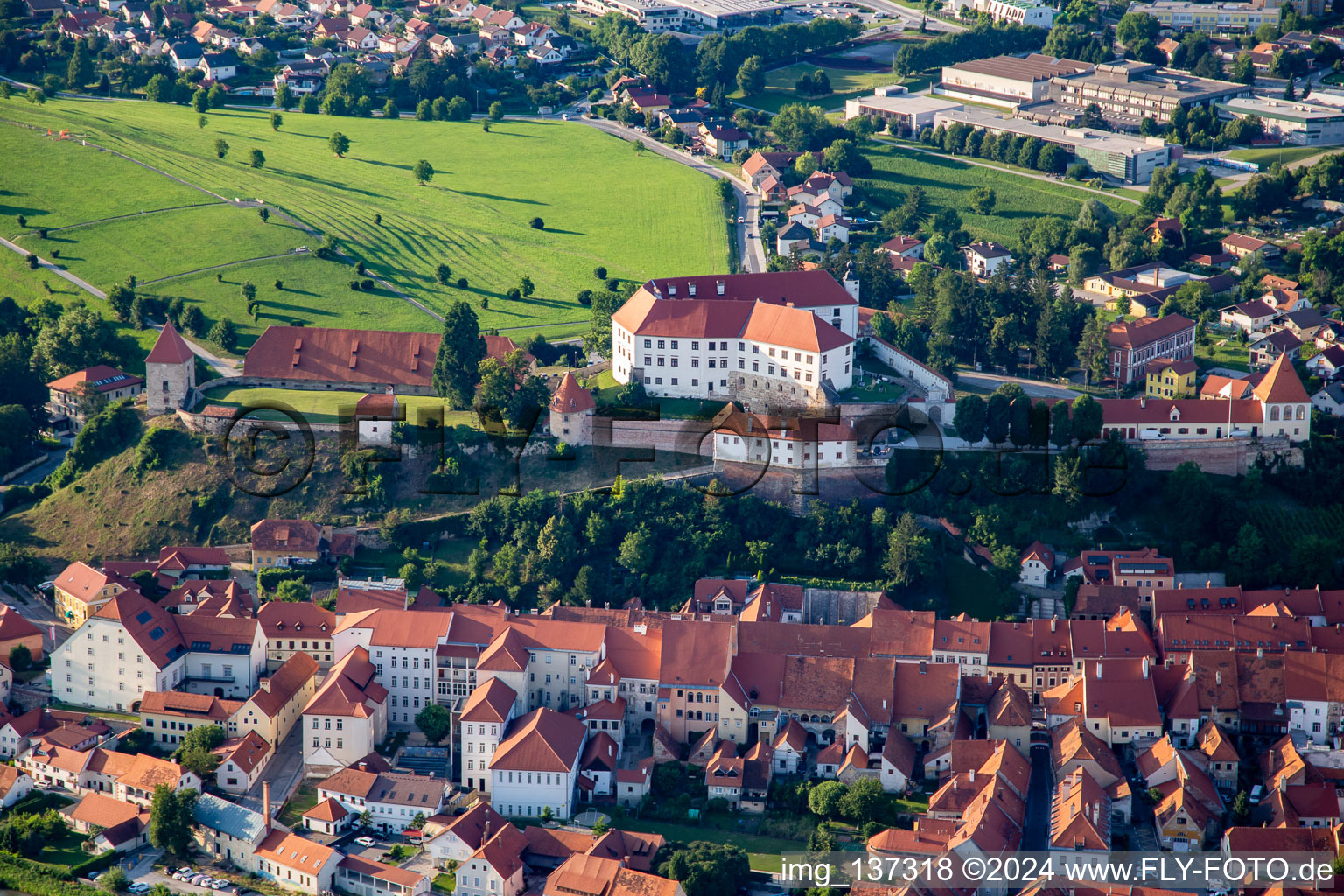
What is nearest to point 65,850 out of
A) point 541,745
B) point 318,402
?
point 541,745

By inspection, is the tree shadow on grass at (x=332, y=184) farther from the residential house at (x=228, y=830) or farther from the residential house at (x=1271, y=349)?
the residential house at (x=228, y=830)

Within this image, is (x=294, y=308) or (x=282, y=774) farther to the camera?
(x=294, y=308)

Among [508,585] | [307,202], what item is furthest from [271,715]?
[307,202]

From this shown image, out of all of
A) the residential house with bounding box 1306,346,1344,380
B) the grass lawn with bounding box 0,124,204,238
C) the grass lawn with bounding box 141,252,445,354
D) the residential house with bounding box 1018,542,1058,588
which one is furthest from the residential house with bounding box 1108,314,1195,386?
the grass lawn with bounding box 0,124,204,238

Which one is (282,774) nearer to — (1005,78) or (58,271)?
(58,271)

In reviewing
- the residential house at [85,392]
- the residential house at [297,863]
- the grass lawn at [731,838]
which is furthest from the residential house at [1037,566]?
the residential house at [85,392]

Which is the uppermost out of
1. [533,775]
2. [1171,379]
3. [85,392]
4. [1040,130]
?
[1040,130]

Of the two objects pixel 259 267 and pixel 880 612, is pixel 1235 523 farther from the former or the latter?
pixel 259 267

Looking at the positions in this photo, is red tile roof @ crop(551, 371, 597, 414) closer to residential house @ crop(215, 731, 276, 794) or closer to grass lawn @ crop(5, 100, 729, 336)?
grass lawn @ crop(5, 100, 729, 336)
